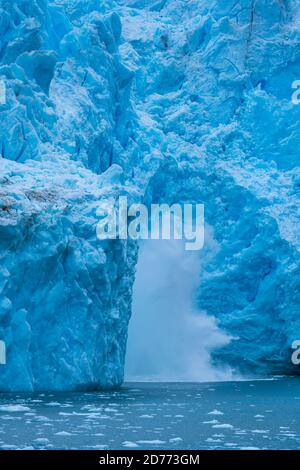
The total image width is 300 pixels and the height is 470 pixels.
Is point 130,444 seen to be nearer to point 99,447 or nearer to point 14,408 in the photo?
point 99,447

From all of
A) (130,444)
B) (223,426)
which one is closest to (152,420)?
(223,426)

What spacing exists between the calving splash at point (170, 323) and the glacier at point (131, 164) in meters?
0.30

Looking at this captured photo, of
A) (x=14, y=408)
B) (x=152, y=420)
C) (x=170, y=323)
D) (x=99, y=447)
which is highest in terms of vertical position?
(x=170, y=323)

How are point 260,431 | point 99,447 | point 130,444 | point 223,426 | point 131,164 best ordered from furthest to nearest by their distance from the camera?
point 131,164 → point 223,426 → point 260,431 → point 130,444 → point 99,447

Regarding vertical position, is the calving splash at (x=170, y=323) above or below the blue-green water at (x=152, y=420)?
above

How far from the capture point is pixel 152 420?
9211 mm

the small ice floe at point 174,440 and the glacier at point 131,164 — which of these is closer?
the small ice floe at point 174,440

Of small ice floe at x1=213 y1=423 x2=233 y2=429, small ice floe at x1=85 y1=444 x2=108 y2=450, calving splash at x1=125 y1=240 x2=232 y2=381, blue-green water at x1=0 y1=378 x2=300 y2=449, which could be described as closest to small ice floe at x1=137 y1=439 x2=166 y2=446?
blue-green water at x1=0 y1=378 x2=300 y2=449

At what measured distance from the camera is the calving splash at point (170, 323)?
58.5 ft

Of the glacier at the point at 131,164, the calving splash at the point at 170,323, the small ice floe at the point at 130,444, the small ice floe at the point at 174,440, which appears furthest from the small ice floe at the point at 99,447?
the calving splash at the point at 170,323

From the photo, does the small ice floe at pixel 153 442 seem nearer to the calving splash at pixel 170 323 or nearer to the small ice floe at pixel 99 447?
the small ice floe at pixel 99 447

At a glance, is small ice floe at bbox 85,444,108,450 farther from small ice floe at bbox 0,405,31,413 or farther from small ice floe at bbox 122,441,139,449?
small ice floe at bbox 0,405,31,413

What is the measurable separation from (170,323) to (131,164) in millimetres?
3727

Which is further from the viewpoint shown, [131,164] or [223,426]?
[131,164]
